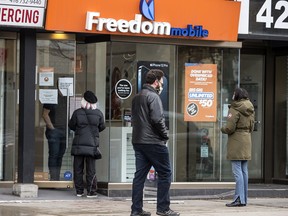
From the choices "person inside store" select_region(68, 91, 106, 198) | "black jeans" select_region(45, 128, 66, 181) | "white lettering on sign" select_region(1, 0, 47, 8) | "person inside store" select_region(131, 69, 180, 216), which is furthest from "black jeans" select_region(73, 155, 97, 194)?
"person inside store" select_region(131, 69, 180, 216)

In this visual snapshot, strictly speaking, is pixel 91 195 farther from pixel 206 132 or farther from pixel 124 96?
pixel 206 132

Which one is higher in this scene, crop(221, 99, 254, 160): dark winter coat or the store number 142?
the store number 142

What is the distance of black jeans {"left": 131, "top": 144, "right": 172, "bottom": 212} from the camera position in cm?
930

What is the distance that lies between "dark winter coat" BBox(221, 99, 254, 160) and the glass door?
3.09 m

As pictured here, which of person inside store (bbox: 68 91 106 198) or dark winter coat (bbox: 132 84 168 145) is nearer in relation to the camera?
A: dark winter coat (bbox: 132 84 168 145)

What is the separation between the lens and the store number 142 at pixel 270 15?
43.2 ft

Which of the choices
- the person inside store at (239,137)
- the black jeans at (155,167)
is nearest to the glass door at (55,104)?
the person inside store at (239,137)

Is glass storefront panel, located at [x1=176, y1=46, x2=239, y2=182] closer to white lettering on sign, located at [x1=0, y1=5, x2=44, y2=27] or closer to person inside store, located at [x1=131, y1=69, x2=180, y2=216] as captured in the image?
white lettering on sign, located at [x1=0, y1=5, x2=44, y2=27]

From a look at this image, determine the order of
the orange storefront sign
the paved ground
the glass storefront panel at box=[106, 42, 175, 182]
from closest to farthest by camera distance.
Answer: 1. the paved ground
2. the orange storefront sign
3. the glass storefront panel at box=[106, 42, 175, 182]

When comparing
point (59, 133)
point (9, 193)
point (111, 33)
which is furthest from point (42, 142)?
point (111, 33)

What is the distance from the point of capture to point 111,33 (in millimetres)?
12047

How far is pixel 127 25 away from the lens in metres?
12.0

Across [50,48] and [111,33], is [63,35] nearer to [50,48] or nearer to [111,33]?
[50,48]

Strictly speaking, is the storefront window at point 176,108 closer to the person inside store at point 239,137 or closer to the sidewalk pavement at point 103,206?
the sidewalk pavement at point 103,206
